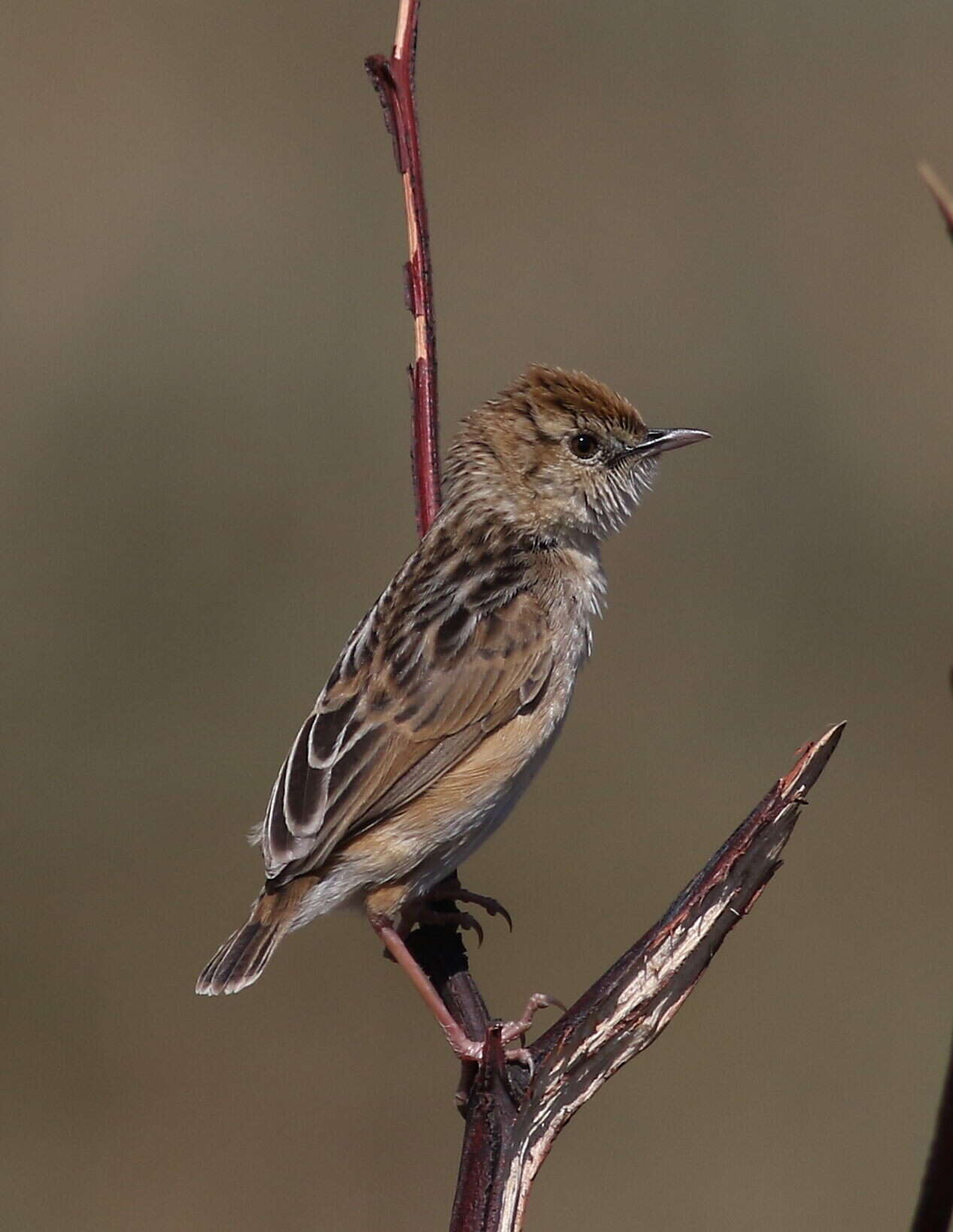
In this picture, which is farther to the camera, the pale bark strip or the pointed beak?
the pointed beak

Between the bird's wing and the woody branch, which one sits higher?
the bird's wing

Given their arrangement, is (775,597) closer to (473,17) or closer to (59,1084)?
(59,1084)

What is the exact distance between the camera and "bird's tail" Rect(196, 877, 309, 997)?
14.1 ft

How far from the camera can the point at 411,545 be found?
12.1 meters

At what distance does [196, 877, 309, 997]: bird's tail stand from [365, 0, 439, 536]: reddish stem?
134 cm

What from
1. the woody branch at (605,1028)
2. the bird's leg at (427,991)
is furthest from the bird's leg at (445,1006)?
the woody branch at (605,1028)

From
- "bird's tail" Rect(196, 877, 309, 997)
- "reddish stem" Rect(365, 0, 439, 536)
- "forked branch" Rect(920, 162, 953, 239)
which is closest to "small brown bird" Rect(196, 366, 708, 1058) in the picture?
"bird's tail" Rect(196, 877, 309, 997)

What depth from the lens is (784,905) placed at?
994 cm

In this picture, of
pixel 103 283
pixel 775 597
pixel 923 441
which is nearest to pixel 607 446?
pixel 775 597

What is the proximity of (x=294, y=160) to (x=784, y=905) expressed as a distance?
8.30 m

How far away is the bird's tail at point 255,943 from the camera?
4.30m

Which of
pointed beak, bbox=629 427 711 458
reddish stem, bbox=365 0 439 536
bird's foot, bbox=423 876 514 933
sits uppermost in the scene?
reddish stem, bbox=365 0 439 536

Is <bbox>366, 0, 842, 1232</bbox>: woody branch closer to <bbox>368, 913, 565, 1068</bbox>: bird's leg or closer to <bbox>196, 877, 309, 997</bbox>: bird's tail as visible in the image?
<bbox>368, 913, 565, 1068</bbox>: bird's leg

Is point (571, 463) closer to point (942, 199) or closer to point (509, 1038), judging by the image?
point (509, 1038)
